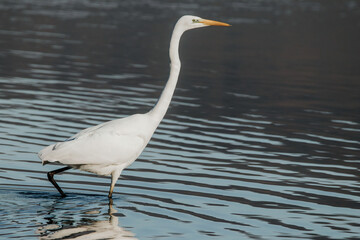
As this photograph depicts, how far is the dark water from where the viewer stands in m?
10.7

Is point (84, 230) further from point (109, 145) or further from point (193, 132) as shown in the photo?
point (193, 132)

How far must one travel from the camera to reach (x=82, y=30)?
40219 mm

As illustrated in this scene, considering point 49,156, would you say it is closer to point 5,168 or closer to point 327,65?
point 5,168

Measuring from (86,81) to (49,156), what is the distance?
13982 mm

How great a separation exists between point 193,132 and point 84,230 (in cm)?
751

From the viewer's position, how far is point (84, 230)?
10016 mm

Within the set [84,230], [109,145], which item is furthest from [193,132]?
[84,230]

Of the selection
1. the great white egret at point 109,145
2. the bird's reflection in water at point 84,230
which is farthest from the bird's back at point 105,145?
the bird's reflection in water at point 84,230

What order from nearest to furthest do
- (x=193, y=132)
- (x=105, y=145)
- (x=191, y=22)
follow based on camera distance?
(x=105, y=145) → (x=191, y=22) → (x=193, y=132)

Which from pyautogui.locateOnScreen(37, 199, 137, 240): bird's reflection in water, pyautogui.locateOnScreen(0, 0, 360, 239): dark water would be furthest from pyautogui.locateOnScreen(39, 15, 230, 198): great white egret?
pyautogui.locateOnScreen(37, 199, 137, 240): bird's reflection in water

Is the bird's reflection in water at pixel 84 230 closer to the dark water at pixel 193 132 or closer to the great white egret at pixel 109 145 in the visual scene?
the dark water at pixel 193 132

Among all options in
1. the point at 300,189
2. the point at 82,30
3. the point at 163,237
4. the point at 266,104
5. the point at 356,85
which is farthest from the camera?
the point at 82,30

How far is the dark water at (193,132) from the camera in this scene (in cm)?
1068

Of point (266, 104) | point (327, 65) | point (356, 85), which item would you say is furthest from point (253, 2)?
point (266, 104)
